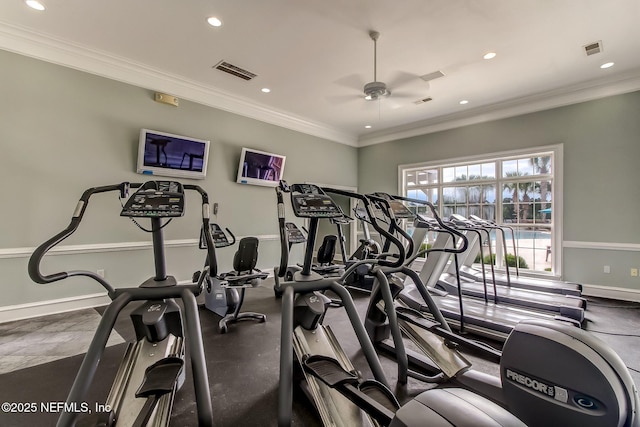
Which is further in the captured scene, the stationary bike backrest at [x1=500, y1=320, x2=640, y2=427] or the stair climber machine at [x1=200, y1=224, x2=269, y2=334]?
the stair climber machine at [x1=200, y1=224, x2=269, y2=334]

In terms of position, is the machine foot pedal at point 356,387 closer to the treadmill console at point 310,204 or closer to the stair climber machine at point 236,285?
the treadmill console at point 310,204

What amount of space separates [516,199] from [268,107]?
507 centimetres

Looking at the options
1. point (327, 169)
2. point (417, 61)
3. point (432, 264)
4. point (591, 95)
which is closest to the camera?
point (432, 264)

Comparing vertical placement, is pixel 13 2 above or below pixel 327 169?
above

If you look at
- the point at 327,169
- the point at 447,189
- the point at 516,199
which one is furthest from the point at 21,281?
the point at 516,199

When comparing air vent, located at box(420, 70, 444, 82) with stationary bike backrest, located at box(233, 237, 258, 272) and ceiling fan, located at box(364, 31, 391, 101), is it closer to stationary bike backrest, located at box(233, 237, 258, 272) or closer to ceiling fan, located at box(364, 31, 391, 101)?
ceiling fan, located at box(364, 31, 391, 101)

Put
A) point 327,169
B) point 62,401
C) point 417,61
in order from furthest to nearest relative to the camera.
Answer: point 327,169, point 417,61, point 62,401

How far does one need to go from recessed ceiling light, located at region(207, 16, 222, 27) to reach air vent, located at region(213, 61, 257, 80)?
0.82 meters

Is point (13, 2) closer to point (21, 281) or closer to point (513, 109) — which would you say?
point (21, 281)

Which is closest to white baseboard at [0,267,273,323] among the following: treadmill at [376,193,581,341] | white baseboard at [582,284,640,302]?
treadmill at [376,193,581,341]

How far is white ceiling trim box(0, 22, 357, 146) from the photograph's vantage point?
3.31 meters

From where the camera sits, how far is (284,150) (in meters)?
5.98

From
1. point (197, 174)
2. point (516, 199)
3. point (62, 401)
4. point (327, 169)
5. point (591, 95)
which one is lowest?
point (62, 401)

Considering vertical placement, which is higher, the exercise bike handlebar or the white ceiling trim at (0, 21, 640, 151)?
the white ceiling trim at (0, 21, 640, 151)
